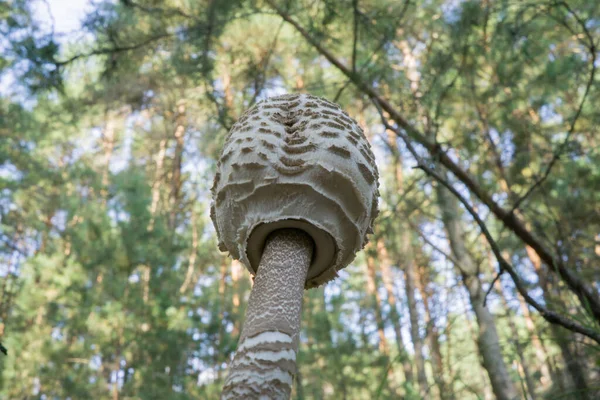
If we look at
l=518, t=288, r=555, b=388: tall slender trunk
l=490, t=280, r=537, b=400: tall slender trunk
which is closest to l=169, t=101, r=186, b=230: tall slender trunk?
l=490, t=280, r=537, b=400: tall slender trunk

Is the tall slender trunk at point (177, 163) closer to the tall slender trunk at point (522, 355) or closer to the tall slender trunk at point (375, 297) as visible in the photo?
the tall slender trunk at point (375, 297)

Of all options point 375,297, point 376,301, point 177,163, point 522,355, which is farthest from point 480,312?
point 177,163

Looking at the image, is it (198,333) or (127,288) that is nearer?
(127,288)

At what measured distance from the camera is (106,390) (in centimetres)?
781

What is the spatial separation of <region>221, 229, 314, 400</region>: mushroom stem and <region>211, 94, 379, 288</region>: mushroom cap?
66 mm

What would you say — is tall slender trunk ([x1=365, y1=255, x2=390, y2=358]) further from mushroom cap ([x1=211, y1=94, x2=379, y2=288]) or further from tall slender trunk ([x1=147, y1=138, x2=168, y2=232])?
mushroom cap ([x1=211, y1=94, x2=379, y2=288])

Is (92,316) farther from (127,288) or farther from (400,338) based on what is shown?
(400,338)

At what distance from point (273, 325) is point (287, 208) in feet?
1.11

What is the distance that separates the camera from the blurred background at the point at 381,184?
3.80 m

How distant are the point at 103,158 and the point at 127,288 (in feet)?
32.8

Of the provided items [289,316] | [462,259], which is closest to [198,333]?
[462,259]

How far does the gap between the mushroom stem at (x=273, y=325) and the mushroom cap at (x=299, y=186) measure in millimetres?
66

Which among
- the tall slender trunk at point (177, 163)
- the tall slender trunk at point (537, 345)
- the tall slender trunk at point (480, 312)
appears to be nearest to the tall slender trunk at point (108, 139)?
the tall slender trunk at point (177, 163)

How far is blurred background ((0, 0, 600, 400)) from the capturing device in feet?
12.5
